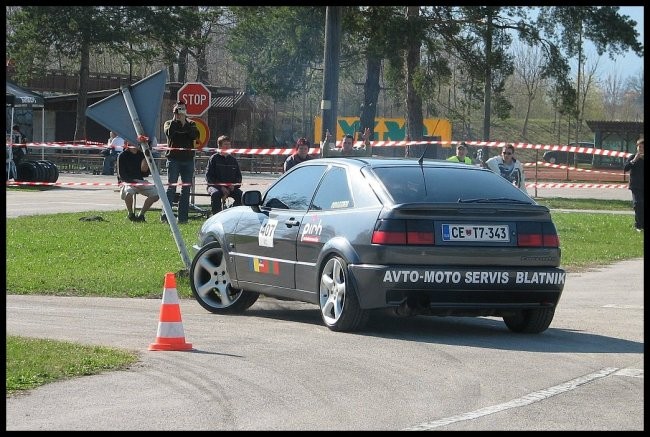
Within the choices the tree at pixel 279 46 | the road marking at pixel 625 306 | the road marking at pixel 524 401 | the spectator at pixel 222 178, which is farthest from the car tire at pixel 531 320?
the tree at pixel 279 46

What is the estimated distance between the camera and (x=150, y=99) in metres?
14.3

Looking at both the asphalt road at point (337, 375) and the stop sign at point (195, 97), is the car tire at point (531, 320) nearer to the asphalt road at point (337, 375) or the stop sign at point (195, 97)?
the asphalt road at point (337, 375)

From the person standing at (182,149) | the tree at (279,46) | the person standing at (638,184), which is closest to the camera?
the person standing at (182,149)

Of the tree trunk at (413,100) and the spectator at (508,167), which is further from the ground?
the tree trunk at (413,100)

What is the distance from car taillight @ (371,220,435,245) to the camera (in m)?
10.4

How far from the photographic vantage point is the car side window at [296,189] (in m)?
11.8

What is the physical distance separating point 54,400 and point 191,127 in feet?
49.5

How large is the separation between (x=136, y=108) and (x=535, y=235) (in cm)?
542

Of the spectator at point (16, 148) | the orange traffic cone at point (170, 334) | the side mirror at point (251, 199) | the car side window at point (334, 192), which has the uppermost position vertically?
the car side window at point (334, 192)

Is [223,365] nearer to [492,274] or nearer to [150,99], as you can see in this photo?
[492,274]

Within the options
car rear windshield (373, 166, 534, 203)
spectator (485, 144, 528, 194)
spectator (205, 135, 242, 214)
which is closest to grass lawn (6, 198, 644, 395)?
spectator (205, 135, 242, 214)

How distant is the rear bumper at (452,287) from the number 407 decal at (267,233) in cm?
146

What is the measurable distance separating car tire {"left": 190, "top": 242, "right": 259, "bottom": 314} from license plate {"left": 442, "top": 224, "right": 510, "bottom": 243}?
8.06 feet

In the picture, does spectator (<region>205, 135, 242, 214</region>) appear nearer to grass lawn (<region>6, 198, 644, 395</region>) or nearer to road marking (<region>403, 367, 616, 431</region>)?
grass lawn (<region>6, 198, 644, 395</region>)
